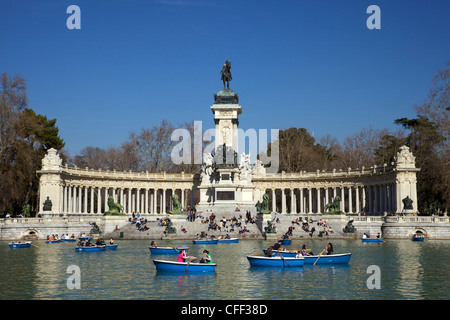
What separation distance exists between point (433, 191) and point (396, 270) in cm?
3531

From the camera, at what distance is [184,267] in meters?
26.7

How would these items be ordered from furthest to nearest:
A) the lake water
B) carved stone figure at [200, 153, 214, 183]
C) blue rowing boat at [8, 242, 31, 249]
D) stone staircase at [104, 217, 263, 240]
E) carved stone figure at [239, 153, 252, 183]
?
carved stone figure at [200, 153, 214, 183] → carved stone figure at [239, 153, 252, 183] → stone staircase at [104, 217, 263, 240] → blue rowing boat at [8, 242, 31, 249] → the lake water

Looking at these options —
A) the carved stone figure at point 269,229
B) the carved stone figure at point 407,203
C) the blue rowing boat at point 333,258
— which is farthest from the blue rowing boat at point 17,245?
the carved stone figure at point 407,203

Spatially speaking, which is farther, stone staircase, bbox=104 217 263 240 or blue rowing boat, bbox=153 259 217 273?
stone staircase, bbox=104 217 263 240

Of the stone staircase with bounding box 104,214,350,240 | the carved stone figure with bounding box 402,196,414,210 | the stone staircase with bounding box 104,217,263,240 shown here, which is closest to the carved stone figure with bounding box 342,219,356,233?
the stone staircase with bounding box 104,214,350,240

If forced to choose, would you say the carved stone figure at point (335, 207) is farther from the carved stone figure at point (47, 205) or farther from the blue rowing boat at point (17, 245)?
the carved stone figure at point (47, 205)

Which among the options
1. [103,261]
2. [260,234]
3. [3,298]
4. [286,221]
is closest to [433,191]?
[286,221]

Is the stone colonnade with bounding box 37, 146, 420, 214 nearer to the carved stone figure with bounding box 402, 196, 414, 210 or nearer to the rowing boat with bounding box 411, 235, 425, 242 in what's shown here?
the carved stone figure with bounding box 402, 196, 414, 210

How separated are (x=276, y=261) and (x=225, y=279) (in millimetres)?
4552

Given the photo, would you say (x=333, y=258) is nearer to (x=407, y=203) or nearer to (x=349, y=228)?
(x=349, y=228)

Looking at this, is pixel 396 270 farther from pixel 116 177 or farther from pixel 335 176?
pixel 116 177

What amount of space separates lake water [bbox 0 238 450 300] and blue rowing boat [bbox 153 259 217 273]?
434mm

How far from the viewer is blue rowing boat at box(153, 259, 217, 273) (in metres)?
26.6

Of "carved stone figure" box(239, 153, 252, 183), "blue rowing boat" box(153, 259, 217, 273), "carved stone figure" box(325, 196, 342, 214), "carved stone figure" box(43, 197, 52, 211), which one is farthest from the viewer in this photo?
"carved stone figure" box(239, 153, 252, 183)
